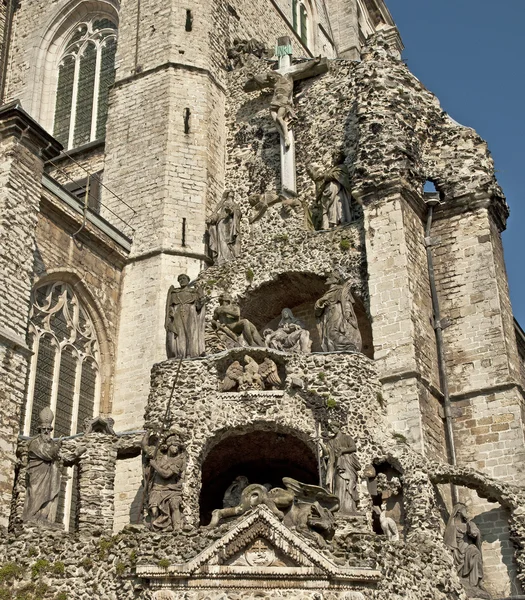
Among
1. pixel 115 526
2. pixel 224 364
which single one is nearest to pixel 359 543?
pixel 224 364

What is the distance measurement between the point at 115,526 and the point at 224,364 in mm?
3752

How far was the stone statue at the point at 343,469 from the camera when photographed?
13656 mm

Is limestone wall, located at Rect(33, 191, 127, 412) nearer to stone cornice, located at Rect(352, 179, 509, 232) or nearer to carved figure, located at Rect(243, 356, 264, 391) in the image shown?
carved figure, located at Rect(243, 356, 264, 391)

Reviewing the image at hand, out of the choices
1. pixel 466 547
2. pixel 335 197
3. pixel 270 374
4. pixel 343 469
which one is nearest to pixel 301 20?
pixel 335 197

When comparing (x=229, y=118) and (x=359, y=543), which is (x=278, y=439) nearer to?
(x=359, y=543)

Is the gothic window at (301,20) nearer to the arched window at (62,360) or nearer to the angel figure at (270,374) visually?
the arched window at (62,360)

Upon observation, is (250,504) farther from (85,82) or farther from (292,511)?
(85,82)

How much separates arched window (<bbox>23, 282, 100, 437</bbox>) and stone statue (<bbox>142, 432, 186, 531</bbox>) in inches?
143

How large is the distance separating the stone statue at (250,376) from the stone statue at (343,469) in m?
1.73

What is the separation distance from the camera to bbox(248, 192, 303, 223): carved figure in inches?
774

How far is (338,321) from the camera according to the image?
16.0 meters

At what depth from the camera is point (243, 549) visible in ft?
38.8

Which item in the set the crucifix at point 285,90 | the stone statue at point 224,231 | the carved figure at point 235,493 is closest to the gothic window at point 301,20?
the crucifix at point 285,90

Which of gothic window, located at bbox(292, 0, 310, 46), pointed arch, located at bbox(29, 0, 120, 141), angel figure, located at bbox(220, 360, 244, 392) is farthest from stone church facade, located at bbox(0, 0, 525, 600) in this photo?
gothic window, located at bbox(292, 0, 310, 46)
